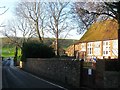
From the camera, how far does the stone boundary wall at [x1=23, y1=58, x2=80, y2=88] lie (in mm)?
22864

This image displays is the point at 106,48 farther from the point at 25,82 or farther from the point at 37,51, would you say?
the point at 25,82

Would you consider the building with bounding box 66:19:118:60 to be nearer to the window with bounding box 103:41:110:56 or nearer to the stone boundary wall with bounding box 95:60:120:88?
the window with bounding box 103:41:110:56

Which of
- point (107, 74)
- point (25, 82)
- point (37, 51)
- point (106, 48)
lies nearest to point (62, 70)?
point (25, 82)

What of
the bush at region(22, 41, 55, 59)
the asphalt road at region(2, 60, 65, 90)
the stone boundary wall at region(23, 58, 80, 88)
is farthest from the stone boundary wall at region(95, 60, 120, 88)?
the bush at region(22, 41, 55, 59)

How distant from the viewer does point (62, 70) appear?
26547mm

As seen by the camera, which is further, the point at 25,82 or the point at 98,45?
the point at 98,45

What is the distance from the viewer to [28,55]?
4988 cm

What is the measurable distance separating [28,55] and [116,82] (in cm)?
3384

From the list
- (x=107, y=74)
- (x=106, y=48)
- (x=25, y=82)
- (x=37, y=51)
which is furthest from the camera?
(x=106, y=48)

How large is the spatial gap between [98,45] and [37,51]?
16.7 metres

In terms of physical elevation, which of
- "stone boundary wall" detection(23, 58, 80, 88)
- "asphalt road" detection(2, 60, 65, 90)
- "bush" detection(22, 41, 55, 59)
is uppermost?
"bush" detection(22, 41, 55, 59)

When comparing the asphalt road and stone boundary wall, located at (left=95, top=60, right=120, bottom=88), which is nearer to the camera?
stone boundary wall, located at (left=95, top=60, right=120, bottom=88)

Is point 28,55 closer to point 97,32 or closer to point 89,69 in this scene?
point 97,32

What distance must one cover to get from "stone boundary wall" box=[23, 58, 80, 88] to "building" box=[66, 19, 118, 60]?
19.1 metres
